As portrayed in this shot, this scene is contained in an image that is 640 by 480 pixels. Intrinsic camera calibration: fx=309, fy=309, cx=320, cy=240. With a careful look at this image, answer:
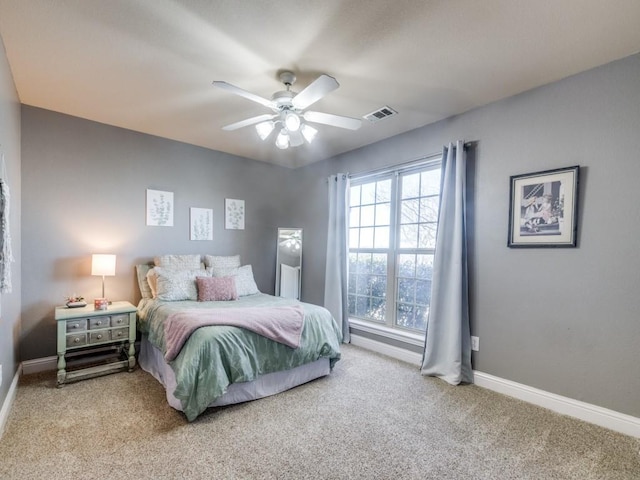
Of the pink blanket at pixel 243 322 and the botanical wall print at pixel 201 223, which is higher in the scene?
the botanical wall print at pixel 201 223

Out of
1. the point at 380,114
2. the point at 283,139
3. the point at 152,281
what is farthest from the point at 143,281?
the point at 380,114

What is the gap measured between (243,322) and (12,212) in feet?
6.63

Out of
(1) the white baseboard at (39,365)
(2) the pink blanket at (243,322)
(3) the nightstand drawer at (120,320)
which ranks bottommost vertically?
(1) the white baseboard at (39,365)

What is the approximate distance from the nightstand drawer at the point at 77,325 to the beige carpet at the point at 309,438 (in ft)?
1.52

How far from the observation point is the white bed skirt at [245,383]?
232 cm

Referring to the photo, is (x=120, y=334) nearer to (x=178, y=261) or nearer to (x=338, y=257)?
(x=178, y=261)

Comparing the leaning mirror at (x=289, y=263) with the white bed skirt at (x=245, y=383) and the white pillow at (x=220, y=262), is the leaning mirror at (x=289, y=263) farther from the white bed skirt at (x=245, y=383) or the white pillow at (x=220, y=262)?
the white bed skirt at (x=245, y=383)

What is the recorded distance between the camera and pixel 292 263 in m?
4.64

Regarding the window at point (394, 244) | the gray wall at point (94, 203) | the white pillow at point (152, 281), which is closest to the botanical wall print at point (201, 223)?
the gray wall at point (94, 203)

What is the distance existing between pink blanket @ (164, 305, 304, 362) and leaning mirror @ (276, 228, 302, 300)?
1830 mm

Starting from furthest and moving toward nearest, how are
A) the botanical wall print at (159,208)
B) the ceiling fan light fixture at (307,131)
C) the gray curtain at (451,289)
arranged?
the botanical wall print at (159,208), the gray curtain at (451,289), the ceiling fan light fixture at (307,131)

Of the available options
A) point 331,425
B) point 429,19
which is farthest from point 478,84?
point 331,425

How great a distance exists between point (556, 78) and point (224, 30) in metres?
2.40

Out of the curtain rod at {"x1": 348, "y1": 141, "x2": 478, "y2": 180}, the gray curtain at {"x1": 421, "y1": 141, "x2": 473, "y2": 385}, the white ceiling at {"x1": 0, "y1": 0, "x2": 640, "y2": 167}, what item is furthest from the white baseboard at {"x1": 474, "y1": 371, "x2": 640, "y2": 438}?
the white ceiling at {"x1": 0, "y1": 0, "x2": 640, "y2": 167}
